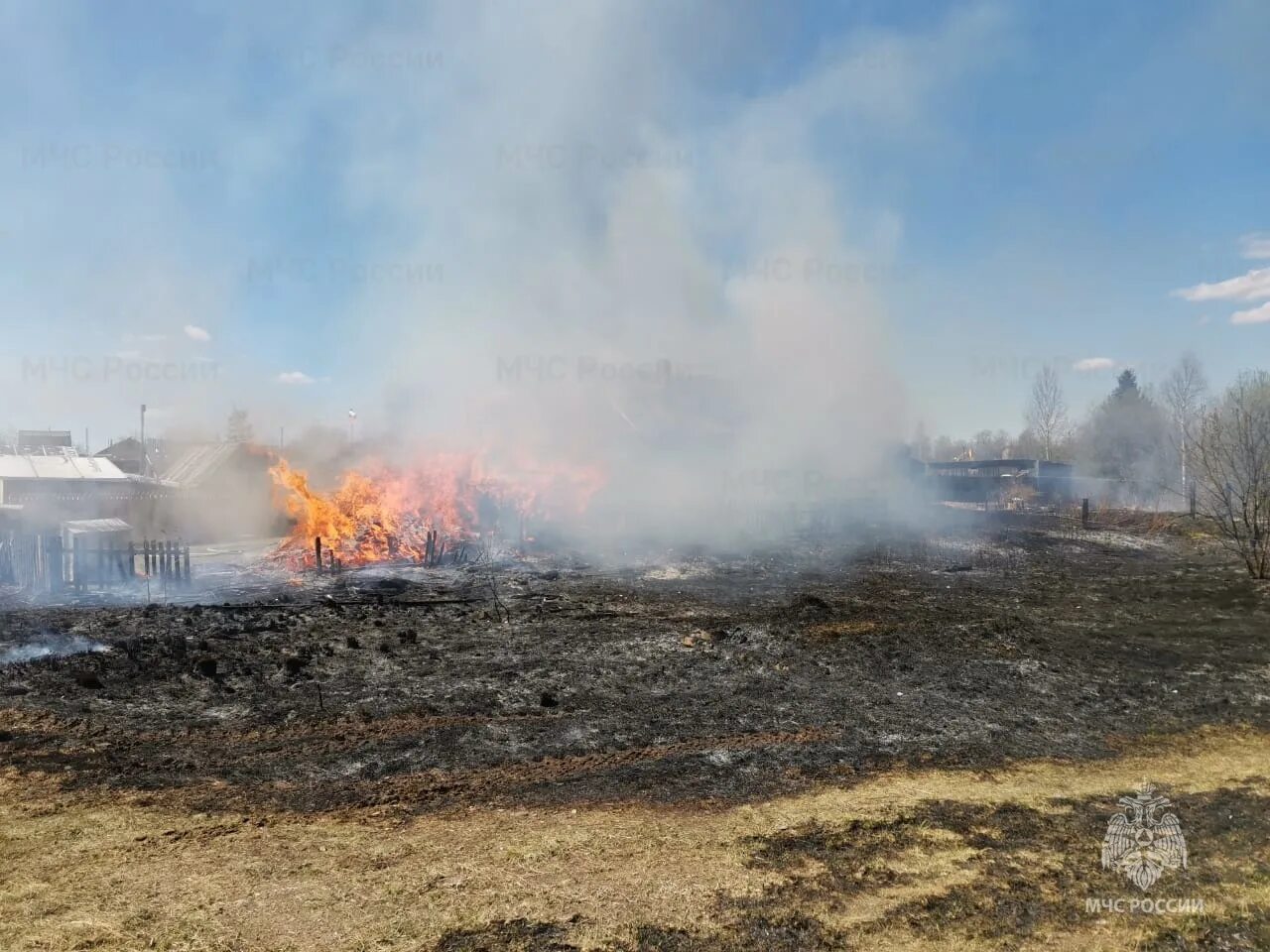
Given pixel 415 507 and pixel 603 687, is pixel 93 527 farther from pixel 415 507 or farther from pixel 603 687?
pixel 603 687

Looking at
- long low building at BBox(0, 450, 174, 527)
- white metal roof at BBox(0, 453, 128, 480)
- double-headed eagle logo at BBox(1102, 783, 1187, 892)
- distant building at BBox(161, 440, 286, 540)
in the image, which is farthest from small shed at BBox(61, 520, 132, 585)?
double-headed eagle logo at BBox(1102, 783, 1187, 892)

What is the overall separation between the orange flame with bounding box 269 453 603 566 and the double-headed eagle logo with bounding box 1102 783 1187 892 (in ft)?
61.4

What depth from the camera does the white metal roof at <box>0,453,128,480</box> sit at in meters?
28.2

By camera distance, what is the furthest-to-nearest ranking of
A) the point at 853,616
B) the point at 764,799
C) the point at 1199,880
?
1. the point at 853,616
2. the point at 764,799
3. the point at 1199,880

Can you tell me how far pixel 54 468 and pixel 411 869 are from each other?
33.6 meters

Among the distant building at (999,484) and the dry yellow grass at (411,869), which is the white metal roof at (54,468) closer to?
the dry yellow grass at (411,869)

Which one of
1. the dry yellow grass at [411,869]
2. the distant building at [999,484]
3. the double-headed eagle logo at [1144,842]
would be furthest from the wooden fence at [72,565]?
the distant building at [999,484]

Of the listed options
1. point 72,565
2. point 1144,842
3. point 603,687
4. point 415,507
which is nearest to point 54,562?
point 72,565

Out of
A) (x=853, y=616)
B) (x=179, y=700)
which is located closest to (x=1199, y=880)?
(x=853, y=616)

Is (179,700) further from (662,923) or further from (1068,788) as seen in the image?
(1068,788)

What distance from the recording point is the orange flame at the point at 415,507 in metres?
22.1

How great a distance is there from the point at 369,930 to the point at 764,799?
10.5 ft

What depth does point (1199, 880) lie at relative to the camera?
15.3 feet

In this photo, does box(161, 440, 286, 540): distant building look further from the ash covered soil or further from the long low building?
the ash covered soil
